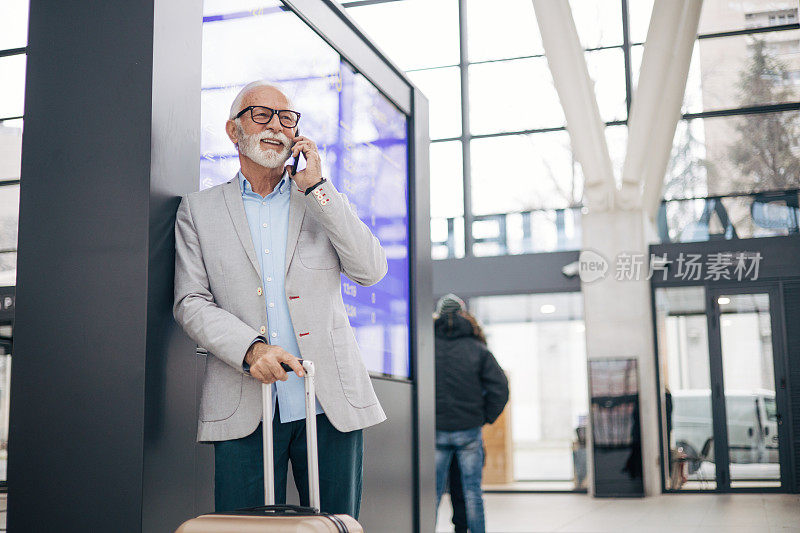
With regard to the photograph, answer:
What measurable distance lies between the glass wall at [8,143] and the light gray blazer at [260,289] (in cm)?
165

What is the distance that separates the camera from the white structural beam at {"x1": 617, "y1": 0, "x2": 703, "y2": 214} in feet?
29.0

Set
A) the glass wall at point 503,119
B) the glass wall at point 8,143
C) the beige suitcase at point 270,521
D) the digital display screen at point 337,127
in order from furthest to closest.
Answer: the glass wall at point 503,119 → the glass wall at point 8,143 → the digital display screen at point 337,127 → the beige suitcase at point 270,521

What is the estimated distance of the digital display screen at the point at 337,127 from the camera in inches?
117

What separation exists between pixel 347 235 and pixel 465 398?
3.09 metres

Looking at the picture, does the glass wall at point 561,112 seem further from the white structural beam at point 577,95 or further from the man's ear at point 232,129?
the man's ear at point 232,129

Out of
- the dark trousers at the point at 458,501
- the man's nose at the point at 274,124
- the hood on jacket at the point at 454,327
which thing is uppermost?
the man's nose at the point at 274,124

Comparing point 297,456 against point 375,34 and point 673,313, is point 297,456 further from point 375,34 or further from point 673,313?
point 375,34

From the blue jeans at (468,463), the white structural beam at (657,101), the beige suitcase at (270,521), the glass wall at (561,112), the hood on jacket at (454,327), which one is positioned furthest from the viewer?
the glass wall at (561,112)

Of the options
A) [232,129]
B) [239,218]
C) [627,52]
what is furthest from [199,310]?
[627,52]

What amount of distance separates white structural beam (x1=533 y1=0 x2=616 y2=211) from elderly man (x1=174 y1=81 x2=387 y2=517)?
658 centimetres

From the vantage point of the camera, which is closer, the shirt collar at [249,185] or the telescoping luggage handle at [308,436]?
the telescoping luggage handle at [308,436]

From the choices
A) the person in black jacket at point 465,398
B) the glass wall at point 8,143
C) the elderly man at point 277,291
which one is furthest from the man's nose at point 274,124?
the person in black jacket at point 465,398

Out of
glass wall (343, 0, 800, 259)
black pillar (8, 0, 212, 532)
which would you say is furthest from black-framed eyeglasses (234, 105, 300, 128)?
glass wall (343, 0, 800, 259)

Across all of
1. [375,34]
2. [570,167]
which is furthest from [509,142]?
[375,34]
